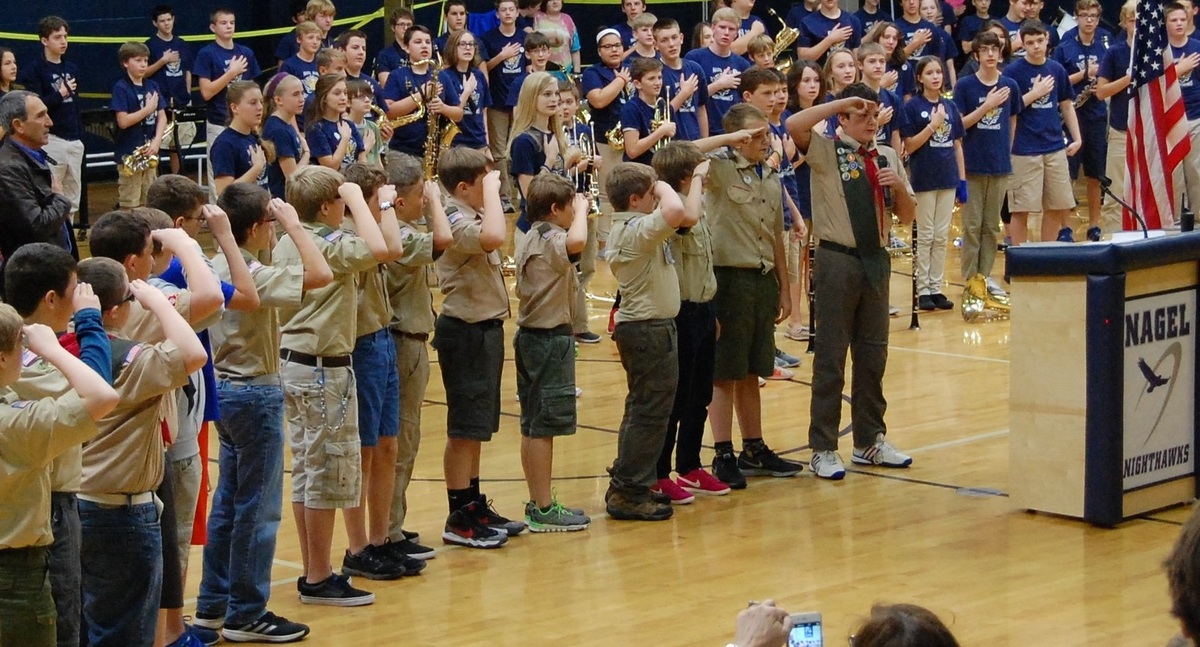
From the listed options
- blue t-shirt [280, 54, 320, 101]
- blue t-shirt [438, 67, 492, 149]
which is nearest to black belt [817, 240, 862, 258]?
blue t-shirt [438, 67, 492, 149]

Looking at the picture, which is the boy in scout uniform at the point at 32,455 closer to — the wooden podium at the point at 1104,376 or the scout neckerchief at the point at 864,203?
the wooden podium at the point at 1104,376

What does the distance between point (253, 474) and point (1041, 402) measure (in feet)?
11.0

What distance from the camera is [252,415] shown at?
18.7ft

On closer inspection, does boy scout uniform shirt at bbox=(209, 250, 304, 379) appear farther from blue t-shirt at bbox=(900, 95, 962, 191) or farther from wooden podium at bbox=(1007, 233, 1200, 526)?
blue t-shirt at bbox=(900, 95, 962, 191)

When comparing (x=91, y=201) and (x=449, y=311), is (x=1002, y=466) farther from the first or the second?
(x=91, y=201)

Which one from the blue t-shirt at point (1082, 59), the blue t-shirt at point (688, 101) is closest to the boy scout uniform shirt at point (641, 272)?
the blue t-shirt at point (688, 101)

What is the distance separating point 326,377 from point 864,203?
9.71 feet

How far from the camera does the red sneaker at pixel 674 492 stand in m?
7.58

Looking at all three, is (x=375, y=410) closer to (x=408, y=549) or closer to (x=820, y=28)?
(x=408, y=549)

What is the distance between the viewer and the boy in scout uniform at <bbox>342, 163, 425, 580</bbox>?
6352mm

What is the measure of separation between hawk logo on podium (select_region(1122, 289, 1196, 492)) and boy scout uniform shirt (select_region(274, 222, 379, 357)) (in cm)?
319

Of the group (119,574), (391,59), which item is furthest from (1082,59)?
(119,574)

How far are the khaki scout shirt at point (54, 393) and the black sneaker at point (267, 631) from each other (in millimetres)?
1381

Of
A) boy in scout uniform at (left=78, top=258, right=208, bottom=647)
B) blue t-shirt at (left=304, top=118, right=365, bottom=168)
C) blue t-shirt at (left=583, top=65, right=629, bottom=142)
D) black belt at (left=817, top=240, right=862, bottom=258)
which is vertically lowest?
boy in scout uniform at (left=78, top=258, right=208, bottom=647)
